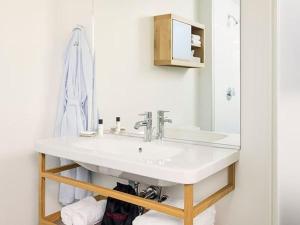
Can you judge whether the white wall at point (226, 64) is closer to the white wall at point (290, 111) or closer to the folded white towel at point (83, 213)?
the white wall at point (290, 111)

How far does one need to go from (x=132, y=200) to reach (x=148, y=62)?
94 centimetres

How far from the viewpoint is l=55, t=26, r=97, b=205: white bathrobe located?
188 cm

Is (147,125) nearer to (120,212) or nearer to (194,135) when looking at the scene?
(194,135)

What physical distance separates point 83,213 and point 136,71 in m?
0.95

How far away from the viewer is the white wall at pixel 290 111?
0.65m

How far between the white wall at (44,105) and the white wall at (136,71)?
317 mm

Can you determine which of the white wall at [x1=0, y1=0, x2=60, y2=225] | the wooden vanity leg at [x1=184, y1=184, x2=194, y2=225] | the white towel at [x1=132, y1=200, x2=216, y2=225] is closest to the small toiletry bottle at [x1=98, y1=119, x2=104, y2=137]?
the white wall at [x1=0, y1=0, x2=60, y2=225]

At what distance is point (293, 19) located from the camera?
657 millimetres

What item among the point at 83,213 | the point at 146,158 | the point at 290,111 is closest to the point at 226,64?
the point at 146,158

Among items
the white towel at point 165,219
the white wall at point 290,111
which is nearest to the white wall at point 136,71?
the white towel at point 165,219

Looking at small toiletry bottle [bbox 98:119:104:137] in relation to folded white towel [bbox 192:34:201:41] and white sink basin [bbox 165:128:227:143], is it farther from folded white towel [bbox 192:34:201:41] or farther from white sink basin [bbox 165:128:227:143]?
folded white towel [bbox 192:34:201:41]

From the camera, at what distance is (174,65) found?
172cm

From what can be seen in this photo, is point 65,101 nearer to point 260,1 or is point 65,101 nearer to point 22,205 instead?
point 22,205

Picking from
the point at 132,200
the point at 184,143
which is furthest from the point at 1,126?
the point at 184,143
